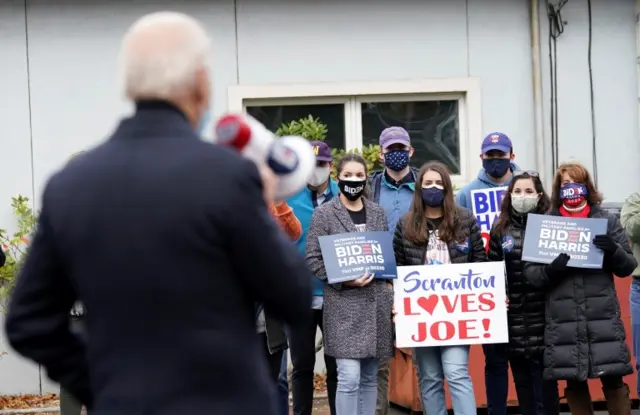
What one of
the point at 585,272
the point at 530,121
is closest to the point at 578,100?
the point at 530,121

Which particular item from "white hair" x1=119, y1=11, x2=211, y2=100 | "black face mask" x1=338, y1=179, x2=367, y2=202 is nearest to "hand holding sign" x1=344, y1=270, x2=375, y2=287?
"black face mask" x1=338, y1=179, x2=367, y2=202

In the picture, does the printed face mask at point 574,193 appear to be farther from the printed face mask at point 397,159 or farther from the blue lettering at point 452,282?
the printed face mask at point 397,159

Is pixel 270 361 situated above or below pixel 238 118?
below

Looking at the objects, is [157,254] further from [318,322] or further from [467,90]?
[467,90]

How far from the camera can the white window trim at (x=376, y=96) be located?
11.4 m

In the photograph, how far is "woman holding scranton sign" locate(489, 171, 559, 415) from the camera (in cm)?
784

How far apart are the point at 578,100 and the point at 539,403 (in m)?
4.50

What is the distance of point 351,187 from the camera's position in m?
8.03

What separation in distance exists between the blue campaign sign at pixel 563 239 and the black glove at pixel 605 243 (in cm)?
4

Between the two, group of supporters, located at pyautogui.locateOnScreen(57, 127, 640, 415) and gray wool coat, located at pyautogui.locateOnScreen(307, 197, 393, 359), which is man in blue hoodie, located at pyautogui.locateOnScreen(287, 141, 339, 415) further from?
gray wool coat, located at pyautogui.locateOnScreen(307, 197, 393, 359)

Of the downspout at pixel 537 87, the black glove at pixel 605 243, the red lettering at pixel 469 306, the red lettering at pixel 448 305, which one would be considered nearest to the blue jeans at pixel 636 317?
the black glove at pixel 605 243

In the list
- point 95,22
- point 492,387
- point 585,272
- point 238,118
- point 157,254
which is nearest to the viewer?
point 157,254

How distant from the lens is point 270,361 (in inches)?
308

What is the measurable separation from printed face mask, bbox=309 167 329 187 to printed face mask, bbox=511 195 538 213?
1453 millimetres
